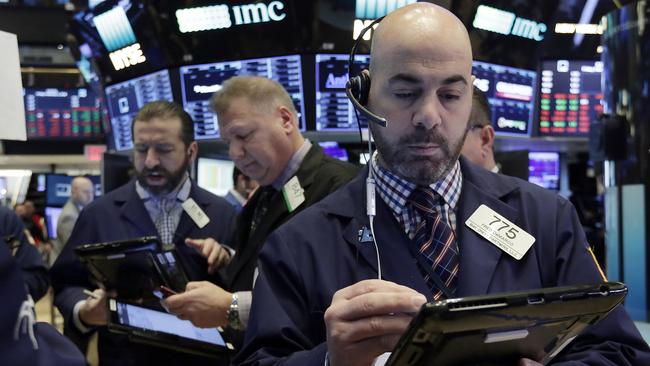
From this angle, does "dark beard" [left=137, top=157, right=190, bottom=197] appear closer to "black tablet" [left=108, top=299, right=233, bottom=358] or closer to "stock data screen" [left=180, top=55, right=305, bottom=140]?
"black tablet" [left=108, top=299, right=233, bottom=358]

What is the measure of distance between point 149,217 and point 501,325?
235 centimetres

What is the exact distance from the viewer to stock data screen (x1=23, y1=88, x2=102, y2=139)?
11523 mm

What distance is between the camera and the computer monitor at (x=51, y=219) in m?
10.3

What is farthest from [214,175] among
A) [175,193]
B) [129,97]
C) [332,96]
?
[175,193]

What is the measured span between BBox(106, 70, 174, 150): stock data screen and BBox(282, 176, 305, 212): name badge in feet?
12.3

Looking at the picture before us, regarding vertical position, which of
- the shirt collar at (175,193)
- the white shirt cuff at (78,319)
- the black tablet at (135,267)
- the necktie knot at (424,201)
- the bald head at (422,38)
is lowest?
the white shirt cuff at (78,319)

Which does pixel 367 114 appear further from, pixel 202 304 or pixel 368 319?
pixel 202 304

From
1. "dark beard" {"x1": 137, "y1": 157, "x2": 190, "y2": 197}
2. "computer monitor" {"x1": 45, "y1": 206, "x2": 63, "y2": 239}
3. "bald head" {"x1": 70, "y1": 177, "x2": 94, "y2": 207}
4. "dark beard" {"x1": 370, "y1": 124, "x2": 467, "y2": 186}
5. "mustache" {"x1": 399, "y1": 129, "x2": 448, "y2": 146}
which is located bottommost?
"computer monitor" {"x1": 45, "y1": 206, "x2": 63, "y2": 239}

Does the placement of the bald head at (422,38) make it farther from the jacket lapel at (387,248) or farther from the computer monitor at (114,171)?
the computer monitor at (114,171)

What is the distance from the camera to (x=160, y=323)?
279 centimetres

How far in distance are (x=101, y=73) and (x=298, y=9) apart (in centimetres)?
216

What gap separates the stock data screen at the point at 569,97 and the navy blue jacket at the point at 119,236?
4.12 meters

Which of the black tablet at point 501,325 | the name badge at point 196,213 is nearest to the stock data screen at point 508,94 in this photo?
the name badge at point 196,213

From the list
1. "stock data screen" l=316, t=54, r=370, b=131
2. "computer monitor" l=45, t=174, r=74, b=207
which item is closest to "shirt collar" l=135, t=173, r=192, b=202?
"stock data screen" l=316, t=54, r=370, b=131
